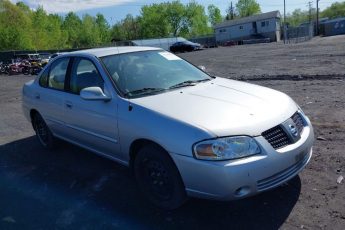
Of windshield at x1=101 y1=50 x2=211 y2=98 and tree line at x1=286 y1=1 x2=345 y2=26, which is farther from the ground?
tree line at x1=286 y1=1 x2=345 y2=26

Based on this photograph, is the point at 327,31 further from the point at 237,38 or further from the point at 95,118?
the point at 95,118

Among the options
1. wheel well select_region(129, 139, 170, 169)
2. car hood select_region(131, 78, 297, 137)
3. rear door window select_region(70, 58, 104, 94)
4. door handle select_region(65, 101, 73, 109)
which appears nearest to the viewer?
car hood select_region(131, 78, 297, 137)

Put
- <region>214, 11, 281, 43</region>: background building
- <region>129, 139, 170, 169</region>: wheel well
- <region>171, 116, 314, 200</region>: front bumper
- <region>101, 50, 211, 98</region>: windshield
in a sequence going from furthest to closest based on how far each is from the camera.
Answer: <region>214, 11, 281, 43</region>: background building, <region>101, 50, 211, 98</region>: windshield, <region>129, 139, 170, 169</region>: wheel well, <region>171, 116, 314, 200</region>: front bumper

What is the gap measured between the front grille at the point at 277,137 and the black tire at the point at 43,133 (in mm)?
3890

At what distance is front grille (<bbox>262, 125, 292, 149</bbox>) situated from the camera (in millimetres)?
3766

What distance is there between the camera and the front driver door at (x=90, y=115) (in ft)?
15.3

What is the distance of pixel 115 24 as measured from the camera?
120500 mm

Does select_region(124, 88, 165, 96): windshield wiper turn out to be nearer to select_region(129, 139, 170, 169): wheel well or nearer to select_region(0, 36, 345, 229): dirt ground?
select_region(129, 139, 170, 169): wheel well

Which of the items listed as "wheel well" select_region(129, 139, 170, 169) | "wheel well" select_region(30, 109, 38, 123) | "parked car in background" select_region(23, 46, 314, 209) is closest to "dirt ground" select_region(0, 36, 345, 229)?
"parked car in background" select_region(23, 46, 314, 209)

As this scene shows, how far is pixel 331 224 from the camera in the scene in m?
3.61

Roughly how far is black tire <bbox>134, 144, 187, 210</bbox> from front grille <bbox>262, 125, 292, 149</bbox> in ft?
3.02

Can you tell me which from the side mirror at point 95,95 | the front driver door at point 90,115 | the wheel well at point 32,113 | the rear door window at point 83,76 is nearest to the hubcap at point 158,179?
the front driver door at point 90,115

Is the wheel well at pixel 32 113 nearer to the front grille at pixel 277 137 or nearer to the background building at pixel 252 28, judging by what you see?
the front grille at pixel 277 137

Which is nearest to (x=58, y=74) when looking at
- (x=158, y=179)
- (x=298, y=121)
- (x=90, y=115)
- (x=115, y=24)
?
(x=90, y=115)
